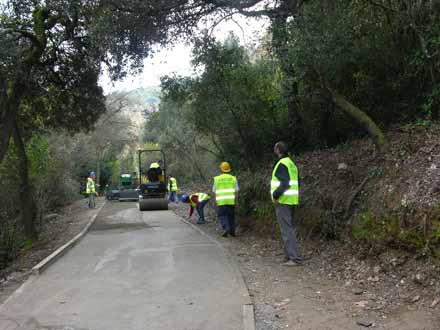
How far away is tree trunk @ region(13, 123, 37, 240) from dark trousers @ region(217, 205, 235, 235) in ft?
21.8

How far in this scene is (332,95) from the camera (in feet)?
32.3

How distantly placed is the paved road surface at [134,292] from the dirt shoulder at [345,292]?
0.47m

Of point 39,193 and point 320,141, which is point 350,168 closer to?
point 320,141

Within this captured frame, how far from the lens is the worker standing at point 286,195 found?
27.7 ft

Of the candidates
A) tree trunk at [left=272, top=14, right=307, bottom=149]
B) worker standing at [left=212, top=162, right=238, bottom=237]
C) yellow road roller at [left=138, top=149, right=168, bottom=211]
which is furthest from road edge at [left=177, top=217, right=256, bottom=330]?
yellow road roller at [left=138, top=149, right=168, bottom=211]

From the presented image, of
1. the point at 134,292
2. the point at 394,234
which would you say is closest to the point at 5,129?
the point at 134,292

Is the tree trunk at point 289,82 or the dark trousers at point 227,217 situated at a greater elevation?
the tree trunk at point 289,82

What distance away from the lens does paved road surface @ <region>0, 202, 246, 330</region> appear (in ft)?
19.0

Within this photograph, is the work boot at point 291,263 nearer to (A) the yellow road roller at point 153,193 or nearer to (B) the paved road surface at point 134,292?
(B) the paved road surface at point 134,292

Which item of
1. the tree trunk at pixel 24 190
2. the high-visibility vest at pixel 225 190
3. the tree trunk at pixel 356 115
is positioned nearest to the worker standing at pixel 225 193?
the high-visibility vest at pixel 225 190

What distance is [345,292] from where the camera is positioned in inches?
262

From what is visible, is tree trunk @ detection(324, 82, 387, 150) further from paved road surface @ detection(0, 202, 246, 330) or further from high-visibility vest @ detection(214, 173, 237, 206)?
paved road surface @ detection(0, 202, 246, 330)

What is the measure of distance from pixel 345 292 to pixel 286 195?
2.24 meters

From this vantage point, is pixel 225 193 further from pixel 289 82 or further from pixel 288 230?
pixel 288 230
